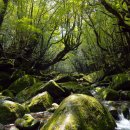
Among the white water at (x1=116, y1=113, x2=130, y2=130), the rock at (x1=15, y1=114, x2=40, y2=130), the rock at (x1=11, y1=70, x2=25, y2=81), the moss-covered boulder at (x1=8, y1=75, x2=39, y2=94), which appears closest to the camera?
the rock at (x1=15, y1=114, x2=40, y2=130)

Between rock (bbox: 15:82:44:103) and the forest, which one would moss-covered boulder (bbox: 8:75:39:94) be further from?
rock (bbox: 15:82:44:103)

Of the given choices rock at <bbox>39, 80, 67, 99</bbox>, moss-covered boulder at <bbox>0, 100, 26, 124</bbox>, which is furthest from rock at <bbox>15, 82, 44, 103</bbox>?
moss-covered boulder at <bbox>0, 100, 26, 124</bbox>

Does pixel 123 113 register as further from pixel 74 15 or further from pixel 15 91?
pixel 74 15

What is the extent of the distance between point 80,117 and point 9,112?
394cm

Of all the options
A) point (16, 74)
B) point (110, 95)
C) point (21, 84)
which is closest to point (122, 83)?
point (110, 95)

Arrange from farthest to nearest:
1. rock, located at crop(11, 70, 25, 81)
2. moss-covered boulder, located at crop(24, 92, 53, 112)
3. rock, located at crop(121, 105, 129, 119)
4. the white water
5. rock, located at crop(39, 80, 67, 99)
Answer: rock, located at crop(11, 70, 25, 81) → rock, located at crop(39, 80, 67, 99) → moss-covered boulder, located at crop(24, 92, 53, 112) → rock, located at crop(121, 105, 129, 119) → the white water

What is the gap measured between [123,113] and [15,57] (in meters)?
11.4

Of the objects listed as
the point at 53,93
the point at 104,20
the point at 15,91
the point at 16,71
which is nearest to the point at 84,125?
the point at 53,93

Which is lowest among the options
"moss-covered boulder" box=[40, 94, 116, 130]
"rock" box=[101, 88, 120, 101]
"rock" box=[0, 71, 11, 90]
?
"rock" box=[0, 71, 11, 90]

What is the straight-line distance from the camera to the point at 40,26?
23375mm

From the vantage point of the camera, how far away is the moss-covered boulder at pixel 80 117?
24.5 ft

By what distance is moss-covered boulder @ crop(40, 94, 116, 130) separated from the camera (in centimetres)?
745

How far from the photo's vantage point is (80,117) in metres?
7.75

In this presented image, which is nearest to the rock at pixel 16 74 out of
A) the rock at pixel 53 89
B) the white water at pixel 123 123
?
the rock at pixel 53 89
